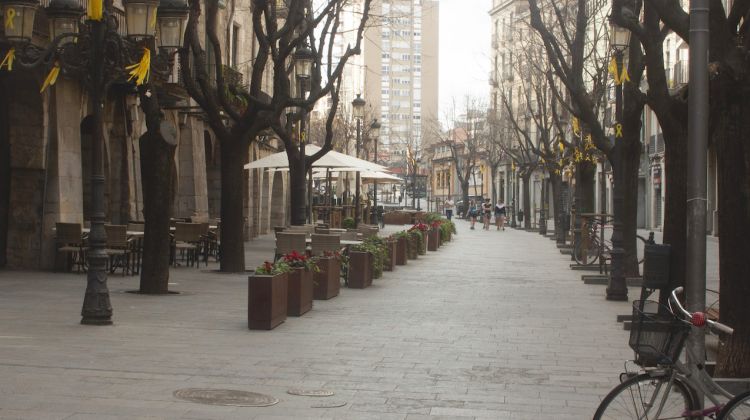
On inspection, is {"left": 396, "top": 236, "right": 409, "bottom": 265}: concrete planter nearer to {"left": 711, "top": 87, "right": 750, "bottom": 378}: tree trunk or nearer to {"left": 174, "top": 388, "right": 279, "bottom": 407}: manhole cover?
{"left": 711, "top": 87, "right": 750, "bottom": 378}: tree trunk

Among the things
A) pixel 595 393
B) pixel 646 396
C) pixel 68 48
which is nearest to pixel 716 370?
pixel 595 393

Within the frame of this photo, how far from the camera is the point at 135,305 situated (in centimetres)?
1439

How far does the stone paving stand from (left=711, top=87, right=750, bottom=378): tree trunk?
1.11 metres

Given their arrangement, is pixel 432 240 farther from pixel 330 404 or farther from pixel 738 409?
pixel 738 409

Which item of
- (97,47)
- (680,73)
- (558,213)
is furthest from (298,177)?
(680,73)

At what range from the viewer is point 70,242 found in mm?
19359

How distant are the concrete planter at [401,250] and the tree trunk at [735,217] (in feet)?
51.4

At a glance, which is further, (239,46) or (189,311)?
(239,46)

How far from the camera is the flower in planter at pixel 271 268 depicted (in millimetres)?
12477

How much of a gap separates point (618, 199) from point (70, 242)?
31.9 feet

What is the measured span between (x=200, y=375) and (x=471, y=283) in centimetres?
1163

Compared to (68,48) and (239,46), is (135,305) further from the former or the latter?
(239,46)

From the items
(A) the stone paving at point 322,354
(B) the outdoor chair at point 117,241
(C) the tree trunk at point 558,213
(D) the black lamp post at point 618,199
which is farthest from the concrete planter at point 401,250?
(C) the tree trunk at point 558,213

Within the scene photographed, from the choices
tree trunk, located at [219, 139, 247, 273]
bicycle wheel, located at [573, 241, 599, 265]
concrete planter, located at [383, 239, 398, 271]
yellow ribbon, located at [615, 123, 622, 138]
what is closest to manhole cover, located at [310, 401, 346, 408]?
tree trunk, located at [219, 139, 247, 273]
